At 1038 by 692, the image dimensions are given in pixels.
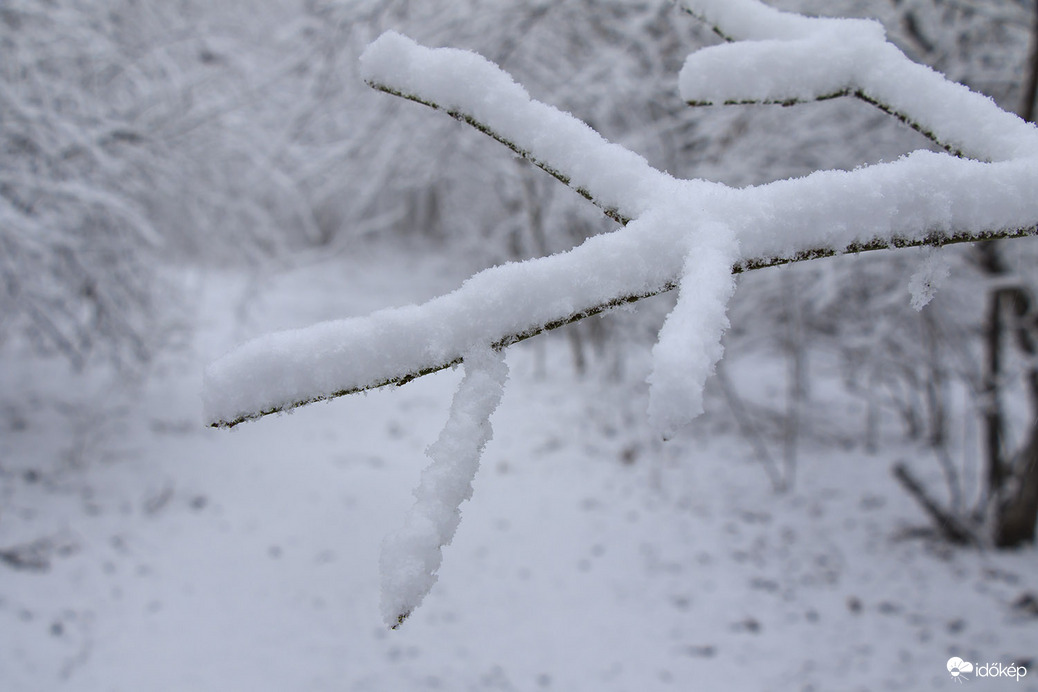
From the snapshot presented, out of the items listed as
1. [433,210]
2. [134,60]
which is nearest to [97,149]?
[134,60]

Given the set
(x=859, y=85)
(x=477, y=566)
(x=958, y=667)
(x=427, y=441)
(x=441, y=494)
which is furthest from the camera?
(x=427, y=441)

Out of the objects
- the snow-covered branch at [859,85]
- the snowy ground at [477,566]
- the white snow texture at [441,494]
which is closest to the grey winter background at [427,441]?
the snowy ground at [477,566]

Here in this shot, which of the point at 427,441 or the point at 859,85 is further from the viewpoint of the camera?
the point at 427,441

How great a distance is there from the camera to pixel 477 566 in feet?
14.6

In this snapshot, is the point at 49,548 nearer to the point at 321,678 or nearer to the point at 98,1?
the point at 321,678

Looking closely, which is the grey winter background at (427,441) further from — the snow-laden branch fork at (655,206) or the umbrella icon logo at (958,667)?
the snow-laden branch fork at (655,206)

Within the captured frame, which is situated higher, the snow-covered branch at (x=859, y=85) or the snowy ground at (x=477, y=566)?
the snow-covered branch at (x=859, y=85)

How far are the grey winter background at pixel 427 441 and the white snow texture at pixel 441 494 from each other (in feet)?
8.79

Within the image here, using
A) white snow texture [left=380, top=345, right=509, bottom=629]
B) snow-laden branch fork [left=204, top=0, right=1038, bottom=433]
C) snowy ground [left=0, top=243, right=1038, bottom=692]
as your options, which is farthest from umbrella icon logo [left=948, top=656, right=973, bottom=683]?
white snow texture [left=380, top=345, right=509, bottom=629]

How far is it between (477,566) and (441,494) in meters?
4.06

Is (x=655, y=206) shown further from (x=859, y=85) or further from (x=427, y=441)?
(x=427, y=441)

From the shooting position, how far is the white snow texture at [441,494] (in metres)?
0.62

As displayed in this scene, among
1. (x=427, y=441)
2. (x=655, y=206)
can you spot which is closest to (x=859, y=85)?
(x=655, y=206)

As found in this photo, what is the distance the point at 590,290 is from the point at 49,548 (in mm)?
4675
